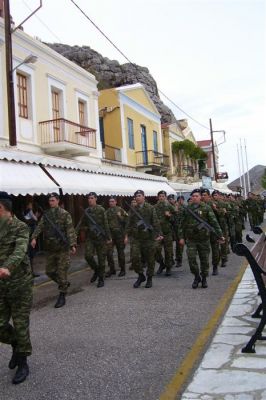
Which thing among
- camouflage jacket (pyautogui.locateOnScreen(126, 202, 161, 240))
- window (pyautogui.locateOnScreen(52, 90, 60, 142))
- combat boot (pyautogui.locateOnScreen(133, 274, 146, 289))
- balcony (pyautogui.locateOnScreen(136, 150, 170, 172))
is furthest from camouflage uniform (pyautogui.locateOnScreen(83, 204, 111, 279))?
balcony (pyautogui.locateOnScreen(136, 150, 170, 172))

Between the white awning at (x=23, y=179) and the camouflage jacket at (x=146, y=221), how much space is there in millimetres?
2548

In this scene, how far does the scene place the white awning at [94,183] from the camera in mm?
11987

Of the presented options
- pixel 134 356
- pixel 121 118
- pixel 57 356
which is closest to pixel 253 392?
pixel 134 356

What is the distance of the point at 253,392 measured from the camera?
11.5ft

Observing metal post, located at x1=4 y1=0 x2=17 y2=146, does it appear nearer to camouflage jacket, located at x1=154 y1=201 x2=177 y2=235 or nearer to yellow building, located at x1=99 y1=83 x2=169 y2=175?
camouflage jacket, located at x1=154 y1=201 x2=177 y2=235

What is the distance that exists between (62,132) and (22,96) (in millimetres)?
2130

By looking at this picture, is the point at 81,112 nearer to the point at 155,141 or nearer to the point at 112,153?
the point at 112,153

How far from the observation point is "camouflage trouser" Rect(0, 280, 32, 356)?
410 centimetres

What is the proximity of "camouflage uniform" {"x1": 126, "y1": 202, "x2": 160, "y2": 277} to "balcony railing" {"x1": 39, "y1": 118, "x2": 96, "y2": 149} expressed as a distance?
8.89 metres

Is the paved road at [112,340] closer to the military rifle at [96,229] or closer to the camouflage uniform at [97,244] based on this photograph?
the camouflage uniform at [97,244]

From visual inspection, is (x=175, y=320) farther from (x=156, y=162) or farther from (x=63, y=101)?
(x=156, y=162)

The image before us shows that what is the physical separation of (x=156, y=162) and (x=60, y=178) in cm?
1830

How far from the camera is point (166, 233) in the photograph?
10156 mm

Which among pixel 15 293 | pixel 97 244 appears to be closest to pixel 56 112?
pixel 97 244
